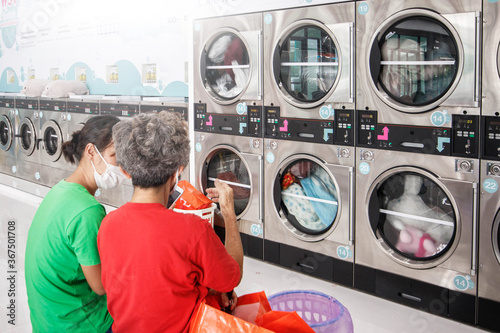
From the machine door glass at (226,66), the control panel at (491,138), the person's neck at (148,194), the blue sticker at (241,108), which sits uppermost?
the machine door glass at (226,66)

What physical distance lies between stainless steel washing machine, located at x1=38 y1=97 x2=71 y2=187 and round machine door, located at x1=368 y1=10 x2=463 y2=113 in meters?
4.48

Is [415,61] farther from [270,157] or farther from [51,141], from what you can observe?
[51,141]

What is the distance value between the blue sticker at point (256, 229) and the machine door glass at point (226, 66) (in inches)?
45.0

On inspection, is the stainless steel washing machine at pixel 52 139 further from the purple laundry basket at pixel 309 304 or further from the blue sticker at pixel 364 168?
the purple laundry basket at pixel 309 304

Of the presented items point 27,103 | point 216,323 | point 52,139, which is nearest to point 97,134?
point 216,323

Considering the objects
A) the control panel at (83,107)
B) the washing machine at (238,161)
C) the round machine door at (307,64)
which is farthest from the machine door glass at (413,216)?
the control panel at (83,107)

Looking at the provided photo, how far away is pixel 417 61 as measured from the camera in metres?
3.31

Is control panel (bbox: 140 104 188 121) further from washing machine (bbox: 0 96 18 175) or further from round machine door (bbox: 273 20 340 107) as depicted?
washing machine (bbox: 0 96 18 175)

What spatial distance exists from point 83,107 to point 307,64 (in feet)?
11.2

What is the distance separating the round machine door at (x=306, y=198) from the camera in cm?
395

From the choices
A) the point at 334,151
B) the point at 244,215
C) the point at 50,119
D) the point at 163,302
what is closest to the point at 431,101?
the point at 334,151

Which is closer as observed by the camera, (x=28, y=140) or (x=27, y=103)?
(x=27, y=103)

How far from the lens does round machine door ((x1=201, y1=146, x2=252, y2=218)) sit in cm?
462

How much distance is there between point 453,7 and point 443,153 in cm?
88
